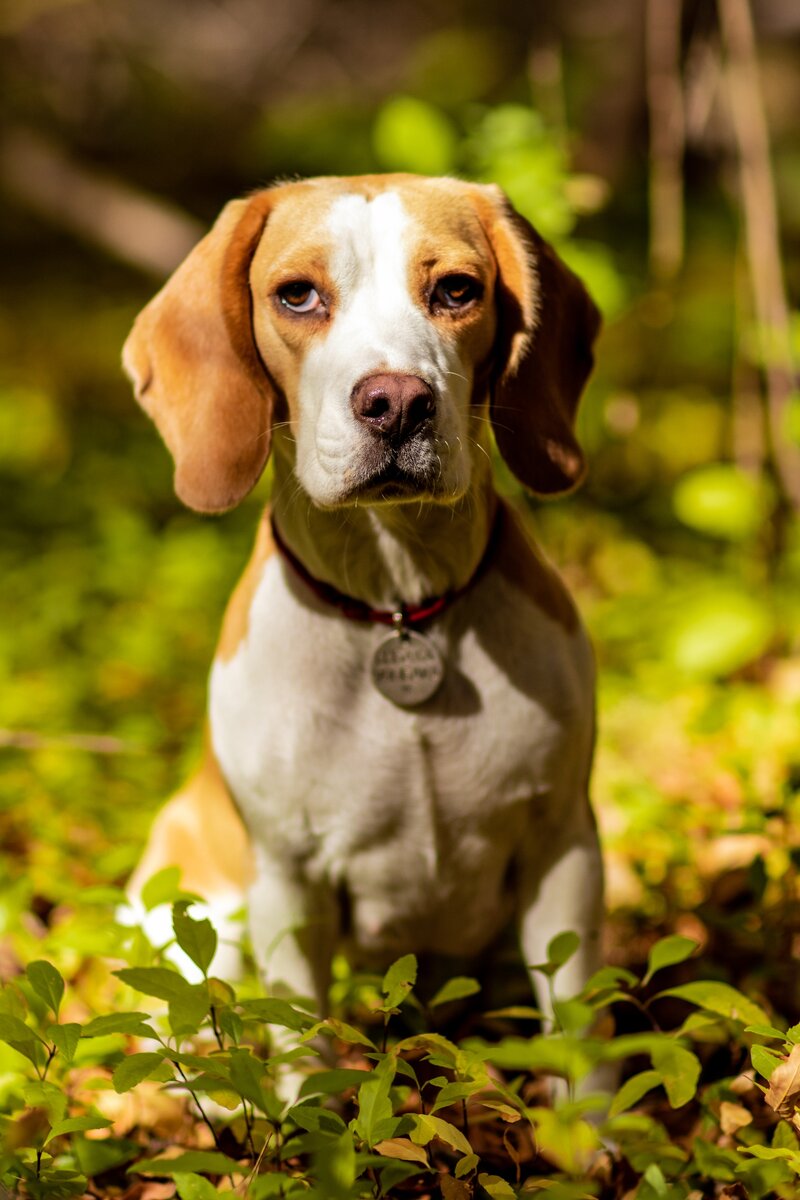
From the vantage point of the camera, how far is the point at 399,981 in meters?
1.68

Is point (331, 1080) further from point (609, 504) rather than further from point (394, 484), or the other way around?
point (609, 504)

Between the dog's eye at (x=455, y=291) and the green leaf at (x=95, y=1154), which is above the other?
the dog's eye at (x=455, y=291)

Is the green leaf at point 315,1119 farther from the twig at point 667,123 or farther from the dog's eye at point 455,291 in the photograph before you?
the twig at point 667,123

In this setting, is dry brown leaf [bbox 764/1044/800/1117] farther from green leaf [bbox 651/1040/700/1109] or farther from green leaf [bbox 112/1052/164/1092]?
green leaf [bbox 112/1052/164/1092]

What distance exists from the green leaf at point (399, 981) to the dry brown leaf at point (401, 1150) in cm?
18

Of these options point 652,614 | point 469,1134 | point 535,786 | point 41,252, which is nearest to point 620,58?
point 652,614

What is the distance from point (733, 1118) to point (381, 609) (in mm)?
1056

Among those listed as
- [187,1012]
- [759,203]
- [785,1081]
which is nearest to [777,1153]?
[785,1081]

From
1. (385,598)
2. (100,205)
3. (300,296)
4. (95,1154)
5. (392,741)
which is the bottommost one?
(95,1154)

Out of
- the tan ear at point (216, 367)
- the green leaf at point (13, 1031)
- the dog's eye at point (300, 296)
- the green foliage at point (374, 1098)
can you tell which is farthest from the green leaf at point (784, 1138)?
the dog's eye at point (300, 296)

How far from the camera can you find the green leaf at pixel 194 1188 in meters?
1.60

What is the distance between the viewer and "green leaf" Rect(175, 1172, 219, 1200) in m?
1.60

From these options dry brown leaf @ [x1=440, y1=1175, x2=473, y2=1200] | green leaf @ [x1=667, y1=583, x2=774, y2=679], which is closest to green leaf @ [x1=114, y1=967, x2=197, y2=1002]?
dry brown leaf @ [x1=440, y1=1175, x2=473, y2=1200]

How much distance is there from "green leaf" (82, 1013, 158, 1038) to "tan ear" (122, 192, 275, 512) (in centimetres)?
96
